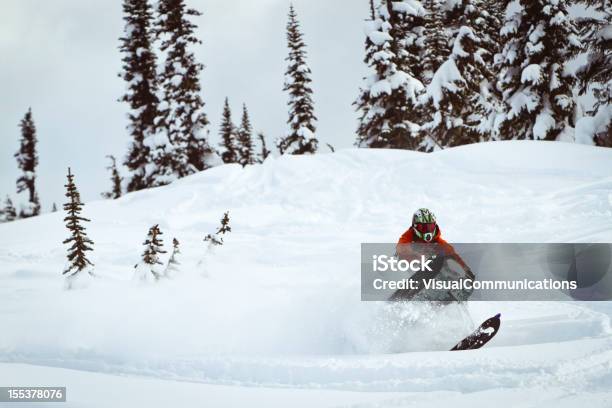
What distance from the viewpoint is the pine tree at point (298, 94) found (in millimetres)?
30922

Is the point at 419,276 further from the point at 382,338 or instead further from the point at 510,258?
the point at 510,258

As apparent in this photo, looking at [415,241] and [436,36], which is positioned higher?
[436,36]

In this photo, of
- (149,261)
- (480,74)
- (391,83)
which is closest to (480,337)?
(149,261)

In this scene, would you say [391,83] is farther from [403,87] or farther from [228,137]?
[228,137]

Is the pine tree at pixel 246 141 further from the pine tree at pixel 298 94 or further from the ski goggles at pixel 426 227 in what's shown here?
the ski goggles at pixel 426 227

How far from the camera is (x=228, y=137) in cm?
4162

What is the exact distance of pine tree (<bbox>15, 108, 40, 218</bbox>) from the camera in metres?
40.6

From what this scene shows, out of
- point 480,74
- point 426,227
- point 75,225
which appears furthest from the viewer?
point 480,74

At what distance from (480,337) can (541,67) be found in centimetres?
1829

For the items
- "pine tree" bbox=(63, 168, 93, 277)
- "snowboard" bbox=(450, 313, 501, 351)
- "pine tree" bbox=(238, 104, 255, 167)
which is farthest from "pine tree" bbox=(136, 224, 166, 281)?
"pine tree" bbox=(238, 104, 255, 167)

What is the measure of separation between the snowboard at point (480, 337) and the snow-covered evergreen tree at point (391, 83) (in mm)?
20727

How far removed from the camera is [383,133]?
25703mm

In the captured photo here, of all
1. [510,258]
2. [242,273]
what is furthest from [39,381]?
[510,258]

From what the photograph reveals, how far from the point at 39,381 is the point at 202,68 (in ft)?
83.4
